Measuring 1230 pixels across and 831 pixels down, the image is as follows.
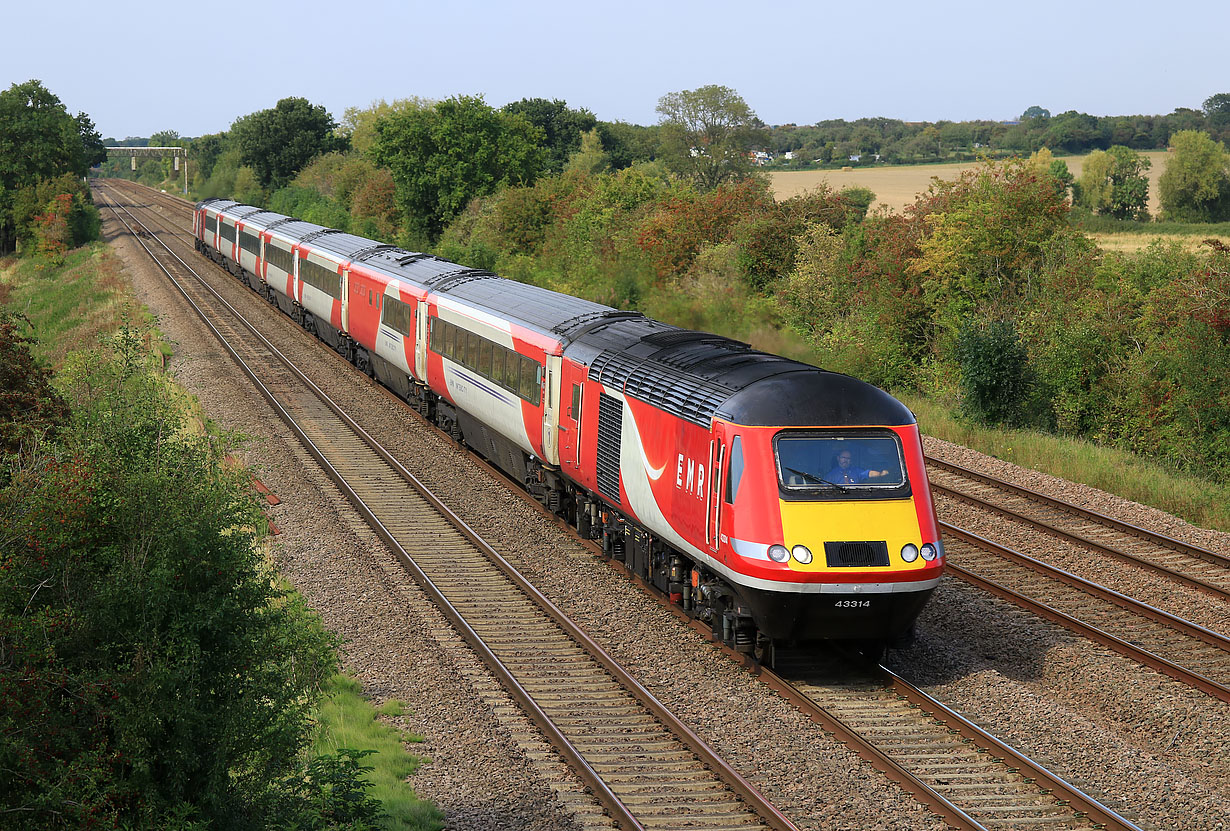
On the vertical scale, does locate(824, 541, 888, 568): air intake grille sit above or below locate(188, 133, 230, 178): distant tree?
below

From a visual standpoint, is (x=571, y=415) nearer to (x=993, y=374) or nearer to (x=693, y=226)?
(x=993, y=374)

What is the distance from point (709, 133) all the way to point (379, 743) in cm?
5742

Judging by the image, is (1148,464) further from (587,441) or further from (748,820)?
(748,820)

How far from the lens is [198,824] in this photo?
7.10 meters

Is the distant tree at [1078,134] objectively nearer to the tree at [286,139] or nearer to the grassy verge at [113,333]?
the tree at [286,139]

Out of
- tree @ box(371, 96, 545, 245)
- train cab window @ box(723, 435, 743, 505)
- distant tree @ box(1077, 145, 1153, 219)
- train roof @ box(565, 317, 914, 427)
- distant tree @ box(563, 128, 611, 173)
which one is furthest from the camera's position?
distant tree @ box(563, 128, 611, 173)

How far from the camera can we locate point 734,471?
462 inches

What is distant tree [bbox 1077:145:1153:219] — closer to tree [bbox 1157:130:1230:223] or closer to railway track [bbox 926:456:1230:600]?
tree [bbox 1157:130:1230:223]

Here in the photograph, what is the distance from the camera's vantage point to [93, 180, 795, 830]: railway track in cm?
955

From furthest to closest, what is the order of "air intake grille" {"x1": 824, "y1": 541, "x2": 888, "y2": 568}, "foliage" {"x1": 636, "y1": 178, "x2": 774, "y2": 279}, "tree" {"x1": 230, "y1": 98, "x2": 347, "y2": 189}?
"tree" {"x1": 230, "y1": 98, "x2": 347, "y2": 189} < "foliage" {"x1": 636, "y1": 178, "x2": 774, "y2": 279} < "air intake grille" {"x1": 824, "y1": 541, "x2": 888, "y2": 568}

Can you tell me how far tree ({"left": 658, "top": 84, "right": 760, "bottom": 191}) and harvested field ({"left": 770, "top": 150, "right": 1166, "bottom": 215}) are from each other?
306 cm

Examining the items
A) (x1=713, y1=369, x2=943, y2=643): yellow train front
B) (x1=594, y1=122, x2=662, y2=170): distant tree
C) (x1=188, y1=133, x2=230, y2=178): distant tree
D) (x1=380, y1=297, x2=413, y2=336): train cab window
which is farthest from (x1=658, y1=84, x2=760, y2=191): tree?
(x1=188, y1=133, x2=230, y2=178): distant tree

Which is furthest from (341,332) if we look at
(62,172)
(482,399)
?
(62,172)


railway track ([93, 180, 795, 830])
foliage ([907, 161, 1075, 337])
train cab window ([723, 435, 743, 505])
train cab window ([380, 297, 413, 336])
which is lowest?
railway track ([93, 180, 795, 830])
